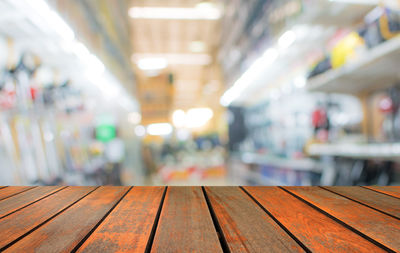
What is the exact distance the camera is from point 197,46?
6.84 metres

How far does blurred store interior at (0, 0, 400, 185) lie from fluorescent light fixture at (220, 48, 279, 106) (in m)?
0.02

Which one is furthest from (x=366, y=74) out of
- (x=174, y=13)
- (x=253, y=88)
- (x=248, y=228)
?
(x=174, y=13)

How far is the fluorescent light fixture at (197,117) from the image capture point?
15.9 meters

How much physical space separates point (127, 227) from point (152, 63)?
26.1 feet

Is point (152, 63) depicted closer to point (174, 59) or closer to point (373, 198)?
point (174, 59)

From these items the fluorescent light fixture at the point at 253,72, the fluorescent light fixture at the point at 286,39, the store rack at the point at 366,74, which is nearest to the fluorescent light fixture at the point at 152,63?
the fluorescent light fixture at the point at 253,72

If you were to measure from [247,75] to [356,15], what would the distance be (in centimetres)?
168

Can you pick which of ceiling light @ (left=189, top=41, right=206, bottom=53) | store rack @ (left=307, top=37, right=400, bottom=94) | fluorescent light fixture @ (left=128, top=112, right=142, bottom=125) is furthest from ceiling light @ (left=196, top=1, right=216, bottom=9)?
fluorescent light fixture @ (left=128, top=112, right=142, bottom=125)

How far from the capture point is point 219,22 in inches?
216

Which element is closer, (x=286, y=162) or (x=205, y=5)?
(x=286, y=162)

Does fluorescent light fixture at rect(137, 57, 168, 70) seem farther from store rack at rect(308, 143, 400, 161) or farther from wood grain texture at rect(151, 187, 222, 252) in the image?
wood grain texture at rect(151, 187, 222, 252)

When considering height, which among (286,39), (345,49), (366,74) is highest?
(286,39)

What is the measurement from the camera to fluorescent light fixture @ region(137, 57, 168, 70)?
7755 mm

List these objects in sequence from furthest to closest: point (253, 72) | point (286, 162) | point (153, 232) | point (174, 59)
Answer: point (174, 59)
point (253, 72)
point (286, 162)
point (153, 232)
